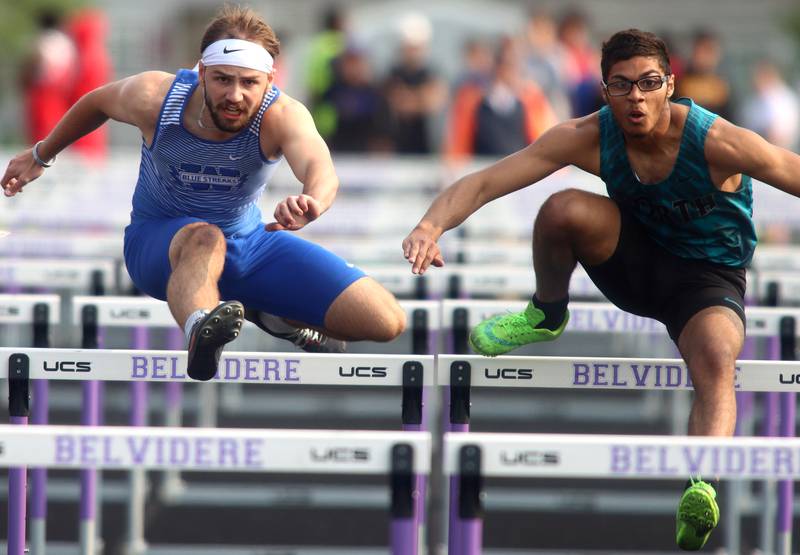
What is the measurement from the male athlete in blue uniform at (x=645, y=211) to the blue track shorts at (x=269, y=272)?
1.97 ft

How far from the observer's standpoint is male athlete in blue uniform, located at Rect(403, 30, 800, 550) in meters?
4.89

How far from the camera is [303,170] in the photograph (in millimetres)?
5074

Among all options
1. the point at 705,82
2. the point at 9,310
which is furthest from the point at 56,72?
the point at 9,310

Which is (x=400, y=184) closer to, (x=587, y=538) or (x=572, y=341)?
(x=572, y=341)

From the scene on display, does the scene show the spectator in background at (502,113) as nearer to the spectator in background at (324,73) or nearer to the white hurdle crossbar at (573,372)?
the spectator in background at (324,73)

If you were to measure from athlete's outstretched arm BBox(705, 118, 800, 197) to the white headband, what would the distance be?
1510mm

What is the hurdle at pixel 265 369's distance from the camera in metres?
4.71

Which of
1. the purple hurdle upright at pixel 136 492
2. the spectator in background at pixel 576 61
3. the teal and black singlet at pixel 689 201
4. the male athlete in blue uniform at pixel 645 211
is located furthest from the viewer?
the spectator in background at pixel 576 61

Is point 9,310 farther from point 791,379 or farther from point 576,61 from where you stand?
point 576,61

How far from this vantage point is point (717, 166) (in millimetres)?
5012

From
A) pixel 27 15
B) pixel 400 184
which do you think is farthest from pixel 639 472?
pixel 27 15

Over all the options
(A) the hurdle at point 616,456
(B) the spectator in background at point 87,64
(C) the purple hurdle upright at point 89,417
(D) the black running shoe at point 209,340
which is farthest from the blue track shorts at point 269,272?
(B) the spectator in background at point 87,64

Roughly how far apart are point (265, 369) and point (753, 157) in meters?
1.66

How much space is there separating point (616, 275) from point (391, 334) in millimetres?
808
